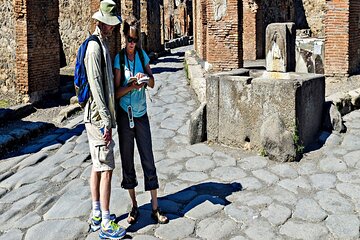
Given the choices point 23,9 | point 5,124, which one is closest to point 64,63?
point 23,9

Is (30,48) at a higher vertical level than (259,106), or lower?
higher

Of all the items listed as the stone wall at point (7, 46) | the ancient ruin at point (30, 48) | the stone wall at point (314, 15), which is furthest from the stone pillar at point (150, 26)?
the stone wall at point (7, 46)

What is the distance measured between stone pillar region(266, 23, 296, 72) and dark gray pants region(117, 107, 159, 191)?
3075 mm

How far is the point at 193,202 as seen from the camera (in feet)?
14.8

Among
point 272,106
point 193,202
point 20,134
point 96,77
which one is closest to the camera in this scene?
point 96,77

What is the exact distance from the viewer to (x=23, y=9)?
8891 mm

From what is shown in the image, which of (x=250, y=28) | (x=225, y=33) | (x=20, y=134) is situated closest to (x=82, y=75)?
(x=20, y=134)

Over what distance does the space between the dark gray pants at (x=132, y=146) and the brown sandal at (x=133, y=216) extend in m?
0.24

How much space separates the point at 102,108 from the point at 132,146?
0.57 meters

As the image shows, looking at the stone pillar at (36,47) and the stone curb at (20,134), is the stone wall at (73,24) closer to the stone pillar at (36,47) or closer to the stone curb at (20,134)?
the stone pillar at (36,47)

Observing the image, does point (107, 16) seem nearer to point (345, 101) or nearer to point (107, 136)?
point (107, 136)

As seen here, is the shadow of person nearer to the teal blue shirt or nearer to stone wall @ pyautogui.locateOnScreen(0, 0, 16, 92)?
the teal blue shirt

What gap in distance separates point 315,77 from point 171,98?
4.10 m

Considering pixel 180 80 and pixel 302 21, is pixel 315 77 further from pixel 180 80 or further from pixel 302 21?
pixel 302 21
